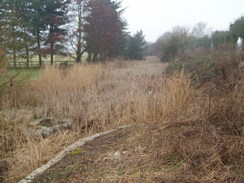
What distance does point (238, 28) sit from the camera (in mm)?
8156

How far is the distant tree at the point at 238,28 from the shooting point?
317 inches

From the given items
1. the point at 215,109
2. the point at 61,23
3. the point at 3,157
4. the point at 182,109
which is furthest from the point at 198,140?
the point at 61,23

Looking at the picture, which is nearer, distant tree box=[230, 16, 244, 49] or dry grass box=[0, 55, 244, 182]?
dry grass box=[0, 55, 244, 182]

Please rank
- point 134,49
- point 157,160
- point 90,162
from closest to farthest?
point 157,160, point 90,162, point 134,49

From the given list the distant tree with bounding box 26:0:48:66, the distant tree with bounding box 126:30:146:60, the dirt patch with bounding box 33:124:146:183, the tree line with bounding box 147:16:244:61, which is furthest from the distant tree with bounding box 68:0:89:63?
the dirt patch with bounding box 33:124:146:183

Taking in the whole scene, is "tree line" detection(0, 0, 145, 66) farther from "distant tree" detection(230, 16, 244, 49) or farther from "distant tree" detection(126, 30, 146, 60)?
"distant tree" detection(230, 16, 244, 49)

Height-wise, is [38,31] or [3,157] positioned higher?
[38,31]

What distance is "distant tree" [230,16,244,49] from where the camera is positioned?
8.06 meters

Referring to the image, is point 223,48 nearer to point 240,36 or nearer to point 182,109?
point 240,36

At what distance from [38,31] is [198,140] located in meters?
16.0

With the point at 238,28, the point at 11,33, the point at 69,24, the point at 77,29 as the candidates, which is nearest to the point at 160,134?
the point at 11,33

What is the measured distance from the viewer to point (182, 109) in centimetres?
294

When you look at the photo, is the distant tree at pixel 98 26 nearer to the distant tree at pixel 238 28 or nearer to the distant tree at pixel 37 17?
the distant tree at pixel 37 17

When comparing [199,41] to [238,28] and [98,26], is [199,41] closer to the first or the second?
[238,28]
